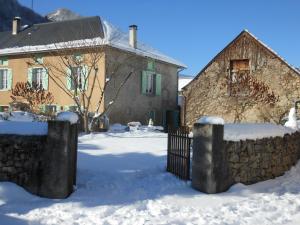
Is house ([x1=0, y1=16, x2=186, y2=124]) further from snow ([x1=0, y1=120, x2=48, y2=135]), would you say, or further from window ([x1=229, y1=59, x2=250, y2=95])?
snow ([x1=0, y1=120, x2=48, y2=135])

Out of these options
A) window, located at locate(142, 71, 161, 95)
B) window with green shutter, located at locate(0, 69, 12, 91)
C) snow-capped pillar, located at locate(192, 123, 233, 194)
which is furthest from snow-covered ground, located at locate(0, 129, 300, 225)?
window with green shutter, located at locate(0, 69, 12, 91)

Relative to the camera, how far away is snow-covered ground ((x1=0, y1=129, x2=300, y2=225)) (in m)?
6.13

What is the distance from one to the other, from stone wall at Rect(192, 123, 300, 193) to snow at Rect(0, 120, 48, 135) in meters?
2.83

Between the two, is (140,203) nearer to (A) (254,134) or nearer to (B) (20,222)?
(B) (20,222)

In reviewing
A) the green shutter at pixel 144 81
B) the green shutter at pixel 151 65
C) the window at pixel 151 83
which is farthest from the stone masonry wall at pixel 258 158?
the green shutter at pixel 151 65

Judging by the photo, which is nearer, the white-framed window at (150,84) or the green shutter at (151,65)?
the green shutter at (151,65)

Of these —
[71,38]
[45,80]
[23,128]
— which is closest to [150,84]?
[71,38]

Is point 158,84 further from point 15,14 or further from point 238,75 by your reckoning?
point 15,14

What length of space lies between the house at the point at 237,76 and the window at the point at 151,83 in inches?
143

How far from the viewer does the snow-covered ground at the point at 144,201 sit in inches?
241

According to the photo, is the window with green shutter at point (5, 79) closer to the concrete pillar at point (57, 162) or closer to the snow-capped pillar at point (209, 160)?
the concrete pillar at point (57, 162)

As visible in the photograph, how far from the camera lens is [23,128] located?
24.9 ft

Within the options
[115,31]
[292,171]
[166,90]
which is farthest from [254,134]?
[166,90]

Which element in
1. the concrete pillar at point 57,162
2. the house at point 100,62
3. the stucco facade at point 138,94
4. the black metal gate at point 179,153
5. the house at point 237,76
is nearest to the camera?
the concrete pillar at point 57,162
